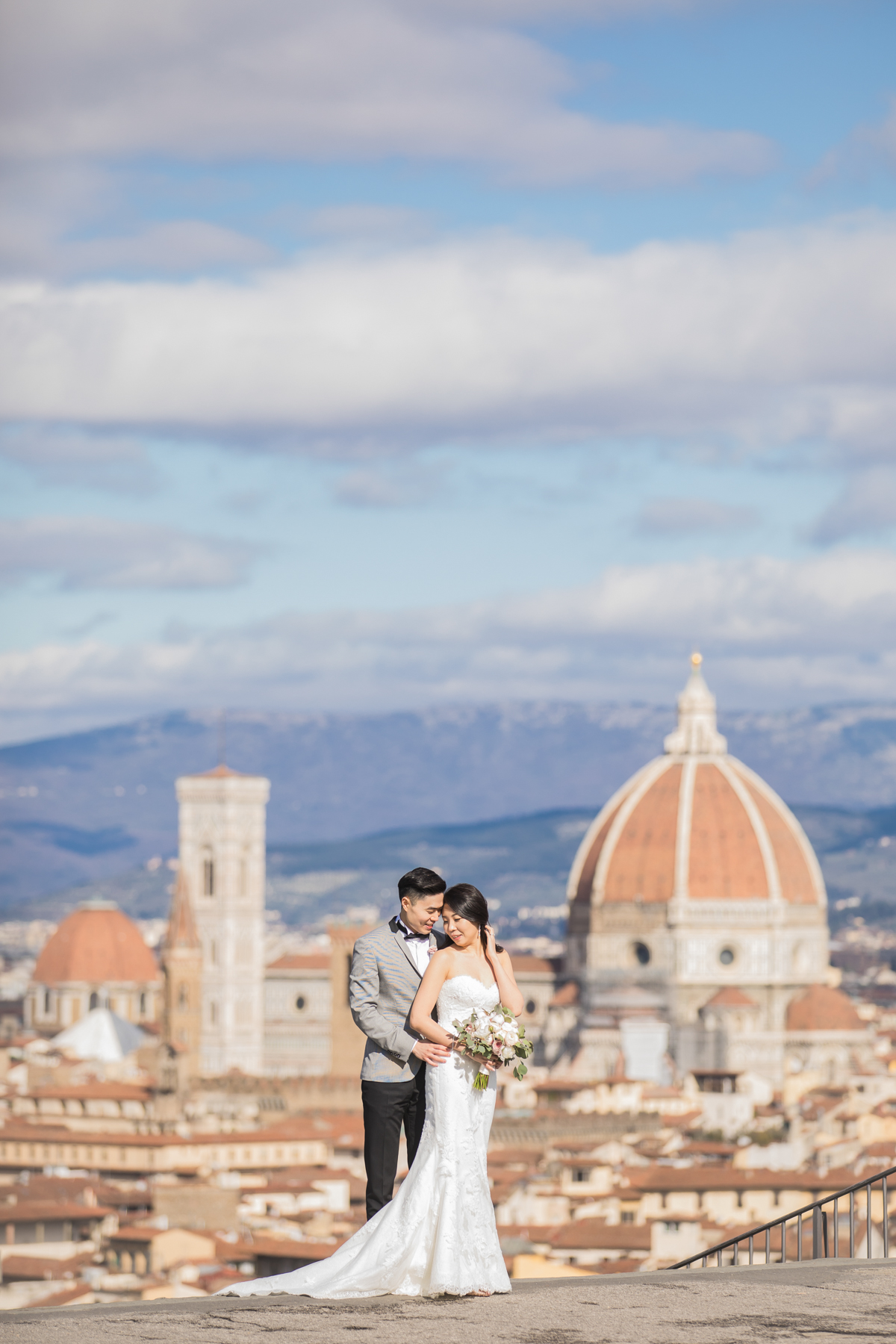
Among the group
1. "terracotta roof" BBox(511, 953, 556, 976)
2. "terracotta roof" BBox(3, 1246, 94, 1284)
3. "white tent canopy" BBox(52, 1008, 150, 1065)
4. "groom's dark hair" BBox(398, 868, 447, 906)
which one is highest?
"terracotta roof" BBox(511, 953, 556, 976)

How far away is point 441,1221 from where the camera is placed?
10.5m

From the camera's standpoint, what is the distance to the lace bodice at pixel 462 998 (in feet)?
34.6

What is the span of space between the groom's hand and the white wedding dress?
0.04m

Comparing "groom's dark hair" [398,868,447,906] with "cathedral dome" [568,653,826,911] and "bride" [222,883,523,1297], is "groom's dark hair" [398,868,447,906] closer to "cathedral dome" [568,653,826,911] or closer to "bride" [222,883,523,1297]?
"bride" [222,883,523,1297]

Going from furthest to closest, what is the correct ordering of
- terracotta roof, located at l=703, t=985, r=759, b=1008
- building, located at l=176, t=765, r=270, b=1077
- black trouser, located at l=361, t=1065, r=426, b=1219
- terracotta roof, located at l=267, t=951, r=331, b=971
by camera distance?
terracotta roof, located at l=267, t=951, r=331, b=971, building, located at l=176, t=765, r=270, b=1077, terracotta roof, located at l=703, t=985, r=759, b=1008, black trouser, located at l=361, t=1065, r=426, b=1219

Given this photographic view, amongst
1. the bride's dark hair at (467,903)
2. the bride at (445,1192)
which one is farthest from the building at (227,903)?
the bride's dark hair at (467,903)

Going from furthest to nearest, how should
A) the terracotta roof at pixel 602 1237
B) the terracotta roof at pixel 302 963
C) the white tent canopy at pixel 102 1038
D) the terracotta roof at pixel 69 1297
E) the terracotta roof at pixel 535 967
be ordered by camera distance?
the terracotta roof at pixel 302 963, the white tent canopy at pixel 102 1038, the terracotta roof at pixel 535 967, the terracotta roof at pixel 602 1237, the terracotta roof at pixel 69 1297

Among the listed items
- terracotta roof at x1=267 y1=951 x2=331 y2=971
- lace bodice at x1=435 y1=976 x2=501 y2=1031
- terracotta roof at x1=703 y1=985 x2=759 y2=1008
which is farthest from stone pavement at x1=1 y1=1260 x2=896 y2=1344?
terracotta roof at x1=267 y1=951 x2=331 y2=971

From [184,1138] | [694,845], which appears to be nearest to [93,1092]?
[184,1138]

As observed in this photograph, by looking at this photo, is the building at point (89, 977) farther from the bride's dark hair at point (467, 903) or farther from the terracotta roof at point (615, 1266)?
the bride's dark hair at point (467, 903)

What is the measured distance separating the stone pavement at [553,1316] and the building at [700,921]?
7204 centimetres

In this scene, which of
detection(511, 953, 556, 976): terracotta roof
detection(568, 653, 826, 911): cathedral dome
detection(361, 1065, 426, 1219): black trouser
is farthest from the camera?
detection(511, 953, 556, 976): terracotta roof

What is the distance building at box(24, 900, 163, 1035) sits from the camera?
103 metres

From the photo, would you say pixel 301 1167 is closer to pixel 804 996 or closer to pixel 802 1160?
pixel 802 1160
